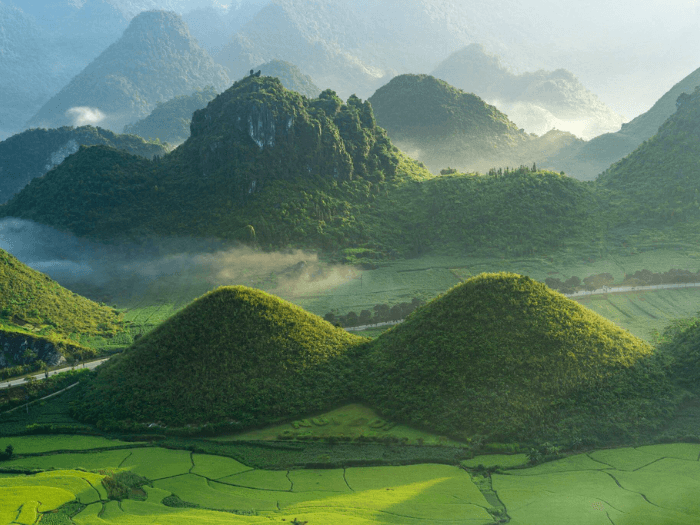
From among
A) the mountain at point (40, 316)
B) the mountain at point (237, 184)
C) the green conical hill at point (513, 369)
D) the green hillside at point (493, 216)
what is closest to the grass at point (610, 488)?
the green conical hill at point (513, 369)

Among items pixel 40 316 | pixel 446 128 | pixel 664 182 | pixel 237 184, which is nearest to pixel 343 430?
pixel 40 316

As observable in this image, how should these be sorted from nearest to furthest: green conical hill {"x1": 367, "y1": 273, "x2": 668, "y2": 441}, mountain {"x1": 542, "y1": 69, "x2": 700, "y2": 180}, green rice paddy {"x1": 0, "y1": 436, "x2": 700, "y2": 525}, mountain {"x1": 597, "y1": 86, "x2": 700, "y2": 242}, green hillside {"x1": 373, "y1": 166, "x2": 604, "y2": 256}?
green rice paddy {"x1": 0, "y1": 436, "x2": 700, "y2": 525}
green conical hill {"x1": 367, "y1": 273, "x2": 668, "y2": 441}
green hillside {"x1": 373, "y1": 166, "x2": 604, "y2": 256}
mountain {"x1": 597, "y1": 86, "x2": 700, "y2": 242}
mountain {"x1": 542, "y1": 69, "x2": 700, "y2": 180}

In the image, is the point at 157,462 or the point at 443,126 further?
the point at 443,126

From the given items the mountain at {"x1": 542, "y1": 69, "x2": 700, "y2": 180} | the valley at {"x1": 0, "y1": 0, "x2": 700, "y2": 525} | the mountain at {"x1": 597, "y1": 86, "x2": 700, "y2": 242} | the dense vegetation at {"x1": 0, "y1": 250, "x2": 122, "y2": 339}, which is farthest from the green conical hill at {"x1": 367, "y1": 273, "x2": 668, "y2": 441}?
the mountain at {"x1": 542, "y1": 69, "x2": 700, "y2": 180}

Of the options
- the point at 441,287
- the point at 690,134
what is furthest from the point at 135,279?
the point at 690,134

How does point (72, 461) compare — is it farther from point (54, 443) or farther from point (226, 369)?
point (226, 369)

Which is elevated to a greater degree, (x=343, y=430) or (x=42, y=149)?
(x=42, y=149)

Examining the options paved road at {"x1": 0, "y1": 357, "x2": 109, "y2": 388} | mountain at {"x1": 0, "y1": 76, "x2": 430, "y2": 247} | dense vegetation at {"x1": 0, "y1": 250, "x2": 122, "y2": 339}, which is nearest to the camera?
paved road at {"x1": 0, "y1": 357, "x2": 109, "y2": 388}

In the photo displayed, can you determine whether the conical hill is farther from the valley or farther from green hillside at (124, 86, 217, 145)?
green hillside at (124, 86, 217, 145)
